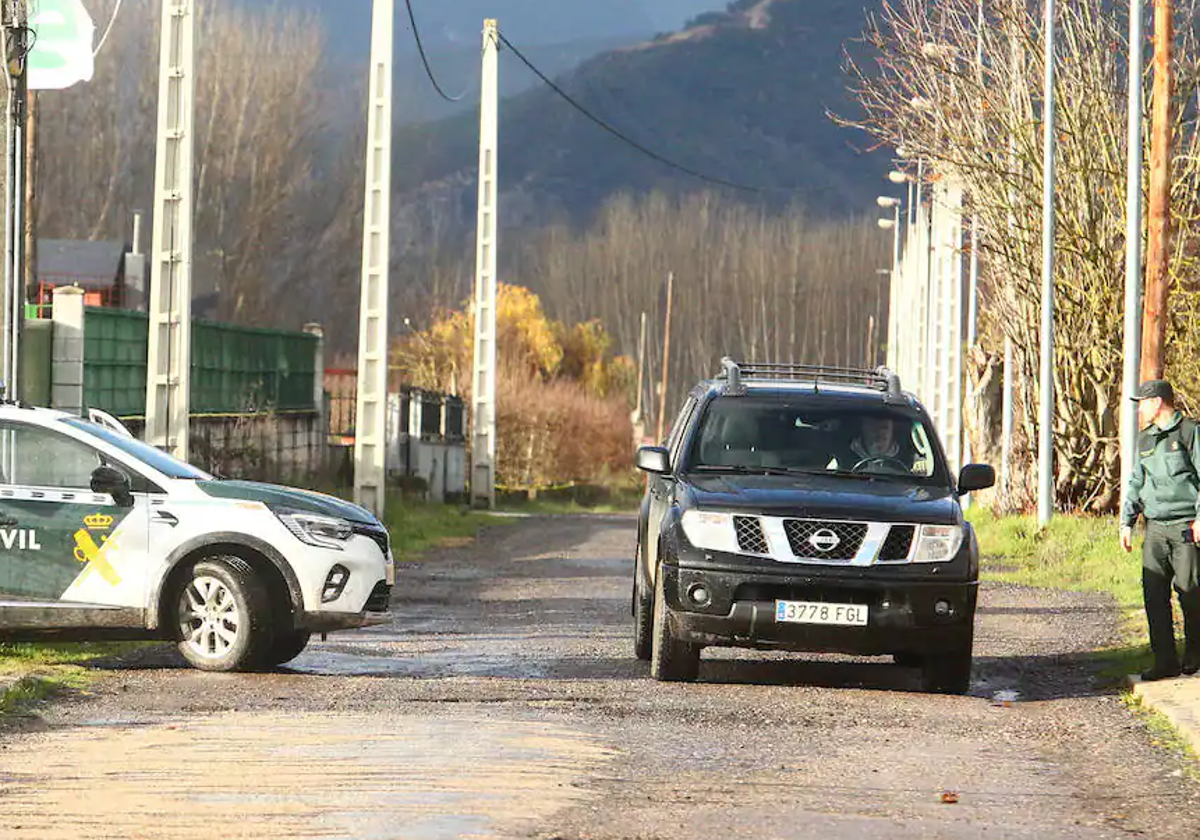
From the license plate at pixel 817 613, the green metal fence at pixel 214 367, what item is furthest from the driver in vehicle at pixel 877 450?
the green metal fence at pixel 214 367

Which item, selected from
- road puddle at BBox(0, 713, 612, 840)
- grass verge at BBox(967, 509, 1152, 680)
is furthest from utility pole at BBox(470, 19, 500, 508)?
road puddle at BBox(0, 713, 612, 840)

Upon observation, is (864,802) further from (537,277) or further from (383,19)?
(537,277)

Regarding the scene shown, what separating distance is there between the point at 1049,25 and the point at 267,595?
Result: 64.8 ft

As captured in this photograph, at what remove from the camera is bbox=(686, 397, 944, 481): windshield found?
1432 centimetres

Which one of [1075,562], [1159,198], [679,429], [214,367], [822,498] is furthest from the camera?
[214,367]

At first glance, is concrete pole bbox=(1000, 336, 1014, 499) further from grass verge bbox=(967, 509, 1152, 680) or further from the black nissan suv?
the black nissan suv

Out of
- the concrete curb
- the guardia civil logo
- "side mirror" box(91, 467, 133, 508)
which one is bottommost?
the concrete curb

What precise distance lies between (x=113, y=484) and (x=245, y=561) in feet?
3.02

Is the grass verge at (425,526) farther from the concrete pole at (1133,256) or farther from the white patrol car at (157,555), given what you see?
the white patrol car at (157,555)

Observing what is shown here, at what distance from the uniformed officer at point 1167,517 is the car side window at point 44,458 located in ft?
20.8

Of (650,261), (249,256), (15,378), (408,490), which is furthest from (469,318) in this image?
(15,378)

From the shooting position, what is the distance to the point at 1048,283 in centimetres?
3075

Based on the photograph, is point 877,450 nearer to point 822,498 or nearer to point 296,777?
point 822,498

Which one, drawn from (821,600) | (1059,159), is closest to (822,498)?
(821,600)
